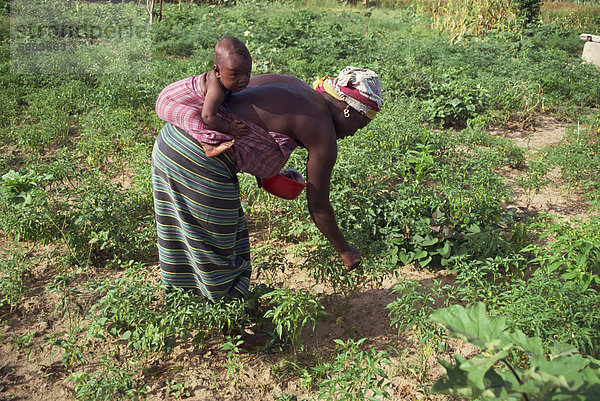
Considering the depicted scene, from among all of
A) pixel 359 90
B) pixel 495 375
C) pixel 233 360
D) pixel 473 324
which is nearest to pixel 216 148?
pixel 359 90

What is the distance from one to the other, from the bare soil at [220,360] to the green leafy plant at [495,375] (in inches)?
48.7

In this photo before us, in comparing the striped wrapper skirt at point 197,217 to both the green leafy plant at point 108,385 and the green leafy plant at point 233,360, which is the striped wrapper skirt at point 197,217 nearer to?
the green leafy plant at point 233,360

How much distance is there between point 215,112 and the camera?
240 cm

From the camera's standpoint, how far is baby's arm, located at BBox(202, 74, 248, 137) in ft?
7.80

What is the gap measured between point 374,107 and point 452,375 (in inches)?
57.1

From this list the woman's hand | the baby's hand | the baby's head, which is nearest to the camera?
the baby's head

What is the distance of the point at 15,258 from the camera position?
3443 mm

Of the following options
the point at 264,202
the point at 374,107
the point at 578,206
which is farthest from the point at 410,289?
the point at 578,206

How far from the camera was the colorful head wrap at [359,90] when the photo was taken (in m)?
2.48

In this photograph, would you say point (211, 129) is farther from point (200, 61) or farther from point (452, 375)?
point (200, 61)

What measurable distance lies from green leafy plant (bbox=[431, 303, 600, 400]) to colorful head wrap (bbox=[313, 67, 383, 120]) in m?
1.20

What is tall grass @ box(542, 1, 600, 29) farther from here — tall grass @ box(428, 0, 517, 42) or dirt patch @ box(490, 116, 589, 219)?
dirt patch @ box(490, 116, 589, 219)

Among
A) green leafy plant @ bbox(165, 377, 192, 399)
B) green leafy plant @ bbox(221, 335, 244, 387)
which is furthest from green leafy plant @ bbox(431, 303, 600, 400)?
green leafy plant @ bbox(165, 377, 192, 399)

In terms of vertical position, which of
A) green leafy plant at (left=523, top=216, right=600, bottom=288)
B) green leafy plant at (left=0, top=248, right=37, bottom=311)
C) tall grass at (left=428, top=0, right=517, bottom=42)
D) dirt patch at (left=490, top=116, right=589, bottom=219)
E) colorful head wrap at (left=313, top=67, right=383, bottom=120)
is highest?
colorful head wrap at (left=313, top=67, right=383, bottom=120)
